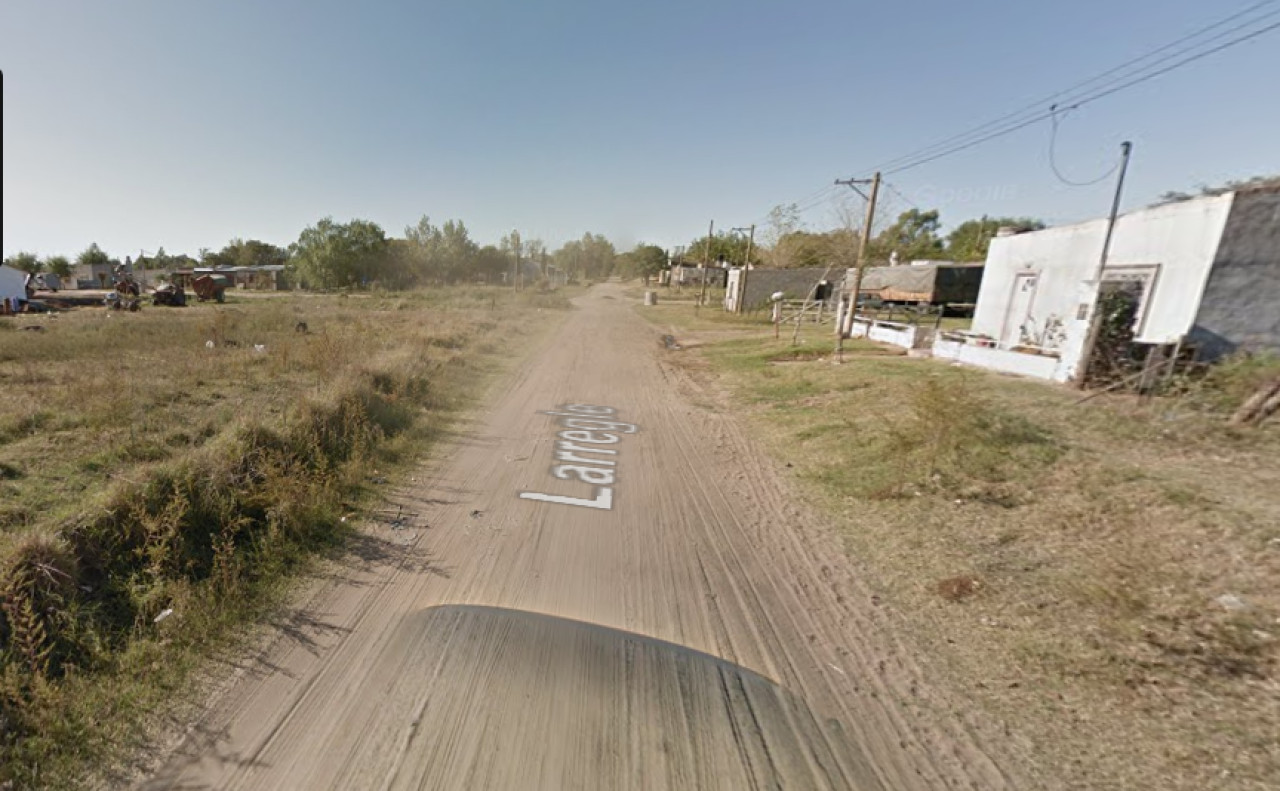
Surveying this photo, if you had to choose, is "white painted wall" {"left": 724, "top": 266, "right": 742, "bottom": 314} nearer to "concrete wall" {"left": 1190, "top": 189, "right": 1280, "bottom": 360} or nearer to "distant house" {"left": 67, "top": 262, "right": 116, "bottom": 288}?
"concrete wall" {"left": 1190, "top": 189, "right": 1280, "bottom": 360}

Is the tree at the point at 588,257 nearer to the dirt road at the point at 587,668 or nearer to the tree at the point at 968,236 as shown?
the tree at the point at 968,236

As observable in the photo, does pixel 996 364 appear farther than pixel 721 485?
Yes

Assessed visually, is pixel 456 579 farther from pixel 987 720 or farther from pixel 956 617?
pixel 956 617

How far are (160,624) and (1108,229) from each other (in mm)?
15076

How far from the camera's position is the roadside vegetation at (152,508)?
2473 millimetres

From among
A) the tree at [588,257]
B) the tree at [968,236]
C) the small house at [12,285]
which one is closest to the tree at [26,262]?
the small house at [12,285]

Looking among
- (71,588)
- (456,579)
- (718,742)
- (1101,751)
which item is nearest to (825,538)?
(1101,751)

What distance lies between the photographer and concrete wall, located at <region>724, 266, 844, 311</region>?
30.3 meters

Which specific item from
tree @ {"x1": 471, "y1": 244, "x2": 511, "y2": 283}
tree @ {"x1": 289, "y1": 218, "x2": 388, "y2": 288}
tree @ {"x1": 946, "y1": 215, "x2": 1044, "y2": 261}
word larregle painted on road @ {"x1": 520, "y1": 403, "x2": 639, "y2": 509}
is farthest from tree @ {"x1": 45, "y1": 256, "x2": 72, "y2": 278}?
tree @ {"x1": 946, "y1": 215, "x2": 1044, "y2": 261}

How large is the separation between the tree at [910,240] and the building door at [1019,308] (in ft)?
20.8

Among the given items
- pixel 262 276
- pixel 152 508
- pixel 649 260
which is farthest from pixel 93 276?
pixel 152 508

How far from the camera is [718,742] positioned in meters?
2.37

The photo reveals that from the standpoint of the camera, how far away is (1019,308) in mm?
12531

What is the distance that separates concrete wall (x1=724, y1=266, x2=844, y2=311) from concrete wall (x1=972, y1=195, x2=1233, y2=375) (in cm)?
1700
